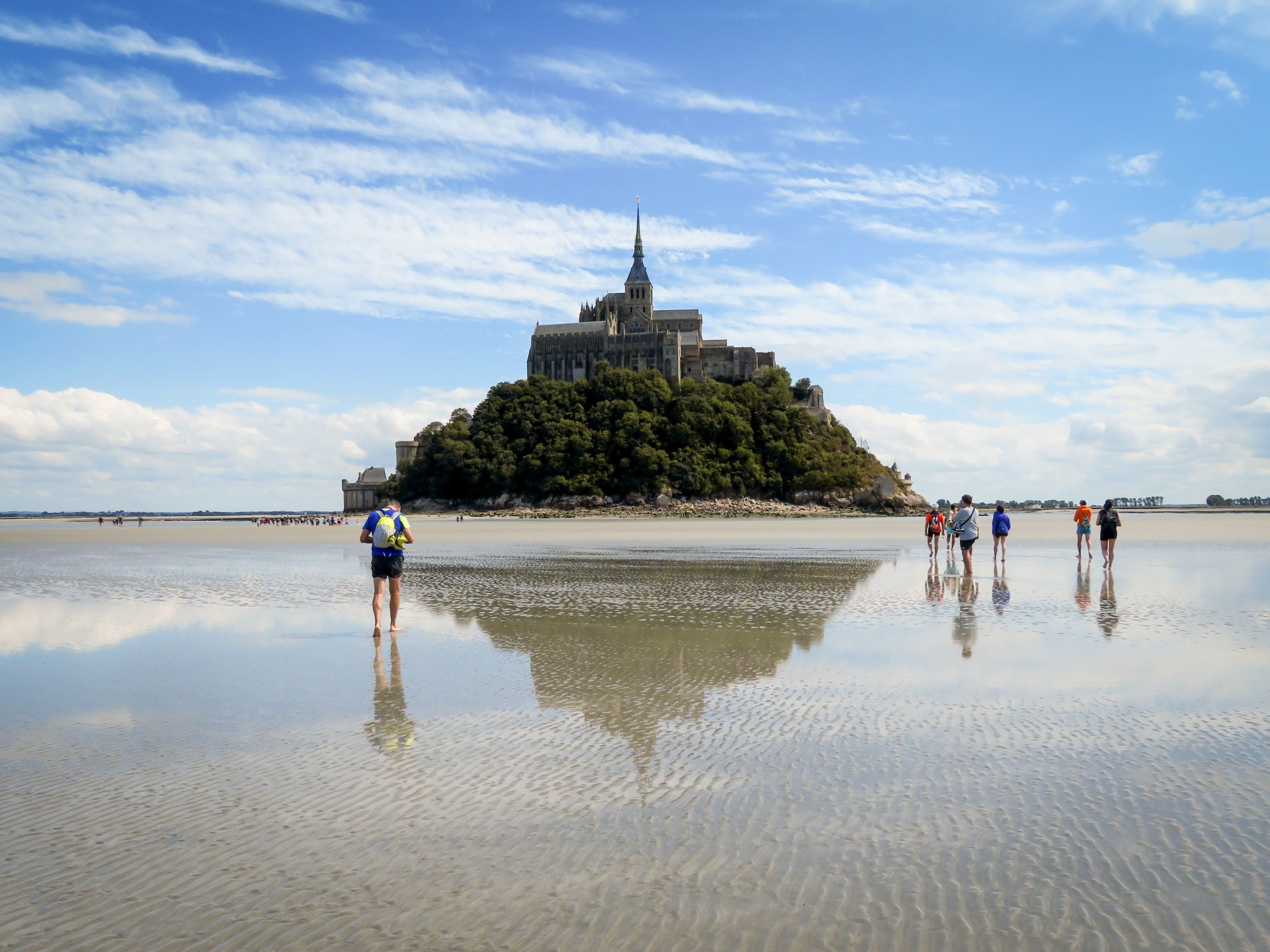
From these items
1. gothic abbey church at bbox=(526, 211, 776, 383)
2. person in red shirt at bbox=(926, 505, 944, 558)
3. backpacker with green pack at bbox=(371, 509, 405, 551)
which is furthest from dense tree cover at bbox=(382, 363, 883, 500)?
backpacker with green pack at bbox=(371, 509, 405, 551)

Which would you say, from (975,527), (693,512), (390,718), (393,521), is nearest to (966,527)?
(975,527)

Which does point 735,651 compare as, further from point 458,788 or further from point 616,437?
point 616,437

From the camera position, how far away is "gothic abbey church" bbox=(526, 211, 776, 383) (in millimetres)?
115125

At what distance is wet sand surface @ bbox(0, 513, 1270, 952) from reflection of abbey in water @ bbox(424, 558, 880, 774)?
8 centimetres

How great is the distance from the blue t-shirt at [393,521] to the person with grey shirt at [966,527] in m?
12.2

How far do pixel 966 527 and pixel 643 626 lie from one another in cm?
1067

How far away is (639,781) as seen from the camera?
199 inches

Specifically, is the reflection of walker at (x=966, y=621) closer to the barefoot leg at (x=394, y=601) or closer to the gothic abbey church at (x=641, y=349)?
the barefoot leg at (x=394, y=601)

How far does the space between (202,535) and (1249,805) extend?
51600 mm

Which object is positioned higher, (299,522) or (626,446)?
(626,446)

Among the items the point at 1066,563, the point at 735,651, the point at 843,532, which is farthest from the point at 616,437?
the point at 735,651

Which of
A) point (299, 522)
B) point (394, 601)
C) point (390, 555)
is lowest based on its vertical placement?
point (299, 522)

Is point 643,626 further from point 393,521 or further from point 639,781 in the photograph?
point 639,781

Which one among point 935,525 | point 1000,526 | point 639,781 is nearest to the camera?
point 639,781
